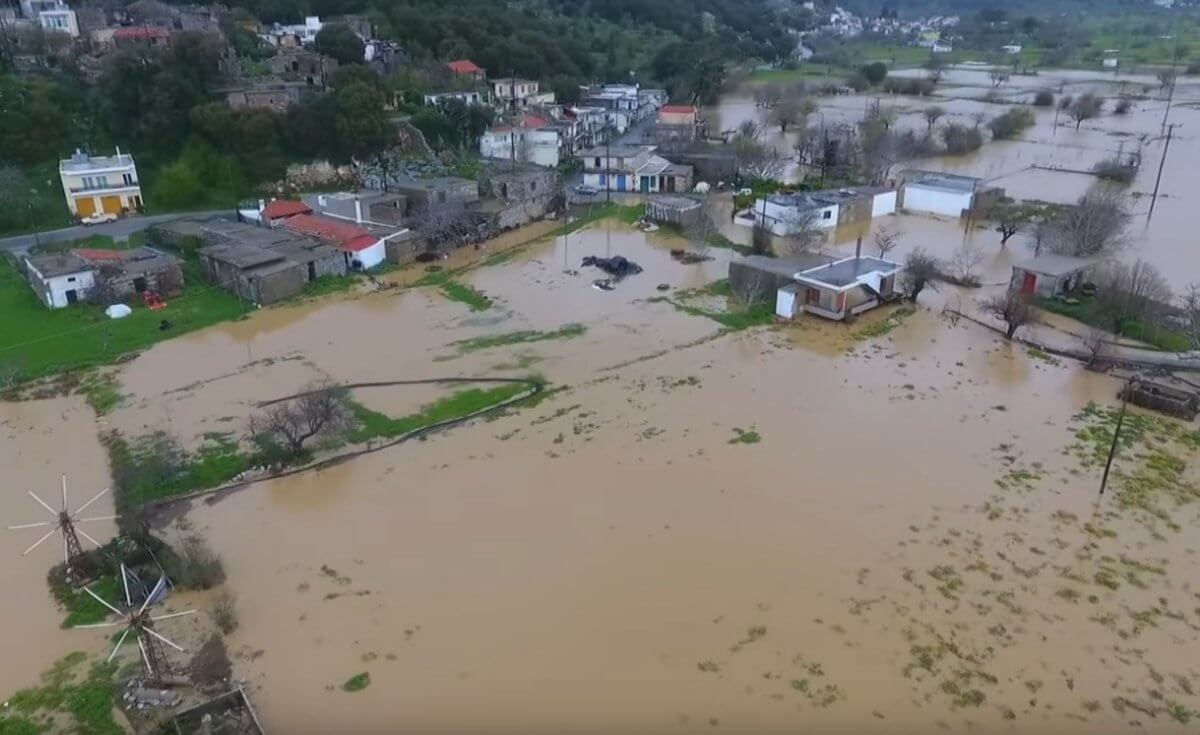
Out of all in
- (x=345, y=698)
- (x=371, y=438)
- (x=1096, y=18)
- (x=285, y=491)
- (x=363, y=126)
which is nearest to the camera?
(x=345, y=698)

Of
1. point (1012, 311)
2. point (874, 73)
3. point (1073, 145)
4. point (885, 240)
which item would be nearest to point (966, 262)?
point (885, 240)

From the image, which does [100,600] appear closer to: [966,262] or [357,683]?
[357,683]

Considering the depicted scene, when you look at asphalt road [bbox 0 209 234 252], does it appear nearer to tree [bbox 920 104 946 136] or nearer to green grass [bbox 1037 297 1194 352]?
green grass [bbox 1037 297 1194 352]

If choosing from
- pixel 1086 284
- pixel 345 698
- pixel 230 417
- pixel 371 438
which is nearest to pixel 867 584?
pixel 345 698

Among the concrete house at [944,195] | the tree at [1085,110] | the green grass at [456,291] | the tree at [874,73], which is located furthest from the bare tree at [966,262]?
the tree at [874,73]

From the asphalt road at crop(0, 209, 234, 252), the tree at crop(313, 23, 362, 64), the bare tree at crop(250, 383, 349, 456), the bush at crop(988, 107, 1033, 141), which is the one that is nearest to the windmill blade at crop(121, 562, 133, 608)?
the bare tree at crop(250, 383, 349, 456)

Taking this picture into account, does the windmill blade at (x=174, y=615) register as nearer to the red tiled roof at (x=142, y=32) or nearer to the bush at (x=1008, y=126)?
the red tiled roof at (x=142, y=32)

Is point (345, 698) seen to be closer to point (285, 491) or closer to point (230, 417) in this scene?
point (285, 491)
